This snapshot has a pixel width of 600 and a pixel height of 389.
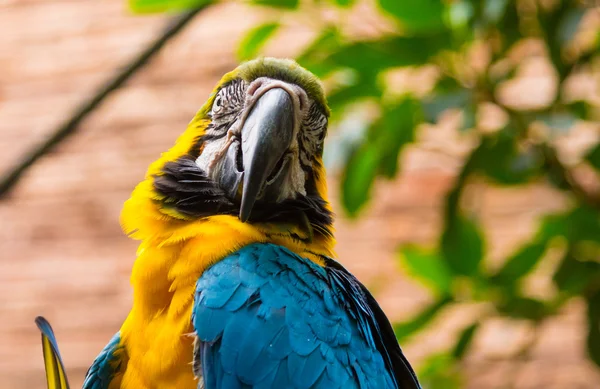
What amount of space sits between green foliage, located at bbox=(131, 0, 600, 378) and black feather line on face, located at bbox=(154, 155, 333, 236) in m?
0.51

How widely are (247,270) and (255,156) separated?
174 millimetres

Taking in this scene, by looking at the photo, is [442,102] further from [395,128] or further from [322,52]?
[322,52]

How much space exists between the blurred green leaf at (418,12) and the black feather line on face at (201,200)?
24.5 inches

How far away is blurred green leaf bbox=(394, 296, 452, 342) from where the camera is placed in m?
1.89

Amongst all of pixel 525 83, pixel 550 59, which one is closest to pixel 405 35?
pixel 550 59

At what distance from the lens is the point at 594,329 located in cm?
175

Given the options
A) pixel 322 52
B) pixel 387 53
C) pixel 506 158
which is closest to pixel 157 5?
pixel 322 52

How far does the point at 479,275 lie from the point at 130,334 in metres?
0.97

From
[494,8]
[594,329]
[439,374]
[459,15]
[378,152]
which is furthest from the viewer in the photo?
[439,374]

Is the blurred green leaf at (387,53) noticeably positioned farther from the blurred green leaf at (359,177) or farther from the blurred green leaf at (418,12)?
the blurred green leaf at (359,177)

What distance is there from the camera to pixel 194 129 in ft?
4.46

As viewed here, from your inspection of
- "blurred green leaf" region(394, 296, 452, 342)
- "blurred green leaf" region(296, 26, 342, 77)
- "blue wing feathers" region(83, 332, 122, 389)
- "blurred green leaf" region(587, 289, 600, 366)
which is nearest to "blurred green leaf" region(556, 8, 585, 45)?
"blurred green leaf" region(296, 26, 342, 77)

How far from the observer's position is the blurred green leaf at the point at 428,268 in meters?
1.92

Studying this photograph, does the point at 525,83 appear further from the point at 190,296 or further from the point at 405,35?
the point at 190,296
